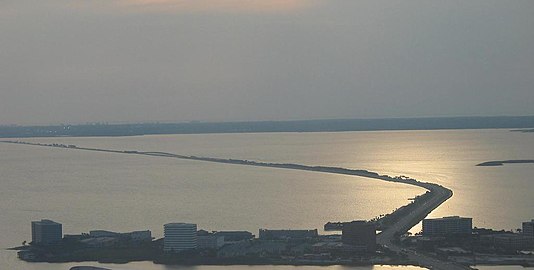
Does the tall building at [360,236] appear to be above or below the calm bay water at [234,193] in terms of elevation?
below

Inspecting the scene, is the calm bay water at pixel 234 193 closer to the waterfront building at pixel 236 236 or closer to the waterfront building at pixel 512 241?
the waterfront building at pixel 236 236

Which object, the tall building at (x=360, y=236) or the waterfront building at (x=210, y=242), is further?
the waterfront building at (x=210, y=242)

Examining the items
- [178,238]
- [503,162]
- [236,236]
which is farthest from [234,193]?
[503,162]

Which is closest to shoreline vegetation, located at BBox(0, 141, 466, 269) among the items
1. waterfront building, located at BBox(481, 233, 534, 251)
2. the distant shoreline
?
waterfront building, located at BBox(481, 233, 534, 251)

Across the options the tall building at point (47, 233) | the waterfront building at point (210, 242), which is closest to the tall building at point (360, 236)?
the waterfront building at point (210, 242)

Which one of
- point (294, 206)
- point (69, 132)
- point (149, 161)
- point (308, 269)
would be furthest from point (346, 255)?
point (69, 132)

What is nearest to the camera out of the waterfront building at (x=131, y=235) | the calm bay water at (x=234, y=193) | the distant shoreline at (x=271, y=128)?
the waterfront building at (x=131, y=235)
